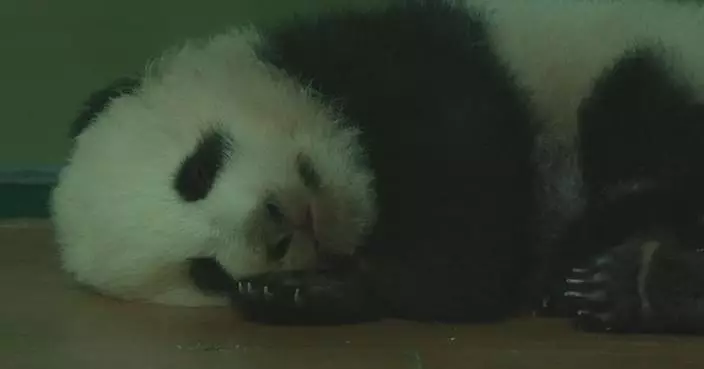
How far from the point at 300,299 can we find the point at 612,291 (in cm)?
46

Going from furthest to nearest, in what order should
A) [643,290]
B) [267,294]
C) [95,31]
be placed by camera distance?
1. [95,31]
2. [267,294]
3. [643,290]

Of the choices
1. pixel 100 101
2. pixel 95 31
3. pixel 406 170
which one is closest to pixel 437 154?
pixel 406 170

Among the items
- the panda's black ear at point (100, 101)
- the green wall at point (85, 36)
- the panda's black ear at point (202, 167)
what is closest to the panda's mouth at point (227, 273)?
the panda's black ear at point (202, 167)

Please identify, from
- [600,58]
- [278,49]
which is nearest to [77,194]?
[278,49]

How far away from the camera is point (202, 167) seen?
1.86 m

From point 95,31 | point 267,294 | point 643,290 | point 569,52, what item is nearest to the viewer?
point 643,290

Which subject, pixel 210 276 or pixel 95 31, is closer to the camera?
pixel 210 276

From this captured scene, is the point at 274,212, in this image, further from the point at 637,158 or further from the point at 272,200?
the point at 637,158

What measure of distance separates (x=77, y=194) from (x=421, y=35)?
61cm

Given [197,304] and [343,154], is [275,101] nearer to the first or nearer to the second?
[343,154]

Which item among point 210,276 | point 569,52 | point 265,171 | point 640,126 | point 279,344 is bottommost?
point 279,344

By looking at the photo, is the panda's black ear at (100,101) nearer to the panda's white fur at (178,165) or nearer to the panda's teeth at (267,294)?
the panda's white fur at (178,165)

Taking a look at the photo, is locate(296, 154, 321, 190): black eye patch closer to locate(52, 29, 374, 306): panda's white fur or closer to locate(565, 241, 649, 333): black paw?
locate(52, 29, 374, 306): panda's white fur

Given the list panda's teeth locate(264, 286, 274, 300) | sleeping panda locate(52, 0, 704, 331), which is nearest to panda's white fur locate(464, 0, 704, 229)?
sleeping panda locate(52, 0, 704, 331)
